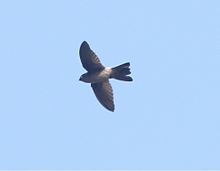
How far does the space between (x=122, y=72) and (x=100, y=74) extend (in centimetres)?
70

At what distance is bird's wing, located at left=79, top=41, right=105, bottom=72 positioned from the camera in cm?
4312

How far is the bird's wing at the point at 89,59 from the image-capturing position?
141 feet

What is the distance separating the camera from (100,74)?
143 ft

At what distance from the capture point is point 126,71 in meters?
42.9

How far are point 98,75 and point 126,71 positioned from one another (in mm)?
846

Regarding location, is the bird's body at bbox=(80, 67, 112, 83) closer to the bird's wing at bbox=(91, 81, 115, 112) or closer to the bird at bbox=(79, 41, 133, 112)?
the bird at bbox=(79, 41, 133, 112)

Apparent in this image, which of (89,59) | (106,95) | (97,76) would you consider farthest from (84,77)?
(106,95)

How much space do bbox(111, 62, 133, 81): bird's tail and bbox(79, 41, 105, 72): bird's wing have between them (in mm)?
383

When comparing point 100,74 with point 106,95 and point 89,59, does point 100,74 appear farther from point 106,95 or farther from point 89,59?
point 106,95

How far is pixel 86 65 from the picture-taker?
43438 millimetres

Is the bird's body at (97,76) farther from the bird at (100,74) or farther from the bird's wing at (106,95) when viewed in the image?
the bird's wing at (106,95)

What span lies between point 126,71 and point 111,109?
136 centimetres

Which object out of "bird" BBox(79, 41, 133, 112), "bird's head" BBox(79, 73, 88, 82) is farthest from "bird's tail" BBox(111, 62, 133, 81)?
"bird's head" BBox(79, 73, 88, 82)

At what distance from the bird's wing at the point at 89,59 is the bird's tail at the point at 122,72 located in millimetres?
383
